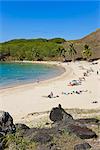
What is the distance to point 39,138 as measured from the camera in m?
12.4

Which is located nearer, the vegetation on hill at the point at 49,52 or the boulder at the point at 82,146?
the boulder at the point at 82,146

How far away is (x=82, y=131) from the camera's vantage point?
13.2 m

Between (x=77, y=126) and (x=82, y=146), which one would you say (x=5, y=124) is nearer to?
(x=77, y=126)

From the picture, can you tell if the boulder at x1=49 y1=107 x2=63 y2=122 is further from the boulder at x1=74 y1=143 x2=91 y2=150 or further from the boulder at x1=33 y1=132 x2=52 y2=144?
the boulder at x1=74 y1=143 x2=91 y2=150

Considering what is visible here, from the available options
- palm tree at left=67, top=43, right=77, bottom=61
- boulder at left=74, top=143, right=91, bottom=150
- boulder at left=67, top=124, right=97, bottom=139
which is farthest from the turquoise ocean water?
palm tree at left=67, top=43, right=77, bottom=61

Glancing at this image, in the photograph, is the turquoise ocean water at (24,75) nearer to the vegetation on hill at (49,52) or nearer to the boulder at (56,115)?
the boulder at (56,115)

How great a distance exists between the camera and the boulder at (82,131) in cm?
1294

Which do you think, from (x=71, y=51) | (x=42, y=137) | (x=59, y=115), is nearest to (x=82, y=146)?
(x=42, y=137)

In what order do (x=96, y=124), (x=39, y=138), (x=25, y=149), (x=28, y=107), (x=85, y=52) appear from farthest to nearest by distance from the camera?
(x=85, y=52)
(x=28, y=107)
(x=96, y=124)
(x=39, y=138)
(x=25, y=149)

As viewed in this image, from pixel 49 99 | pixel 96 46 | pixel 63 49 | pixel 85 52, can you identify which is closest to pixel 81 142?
pixel 49 99

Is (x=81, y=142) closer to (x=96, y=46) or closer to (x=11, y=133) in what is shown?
(x=11, y=133)

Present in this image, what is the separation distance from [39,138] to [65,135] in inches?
39.3

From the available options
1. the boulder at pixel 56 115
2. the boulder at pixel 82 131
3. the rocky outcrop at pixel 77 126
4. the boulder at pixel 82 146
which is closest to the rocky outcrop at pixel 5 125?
the rocky outcrop at pixel 77 126

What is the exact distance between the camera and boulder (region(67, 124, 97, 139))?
1294 cm
